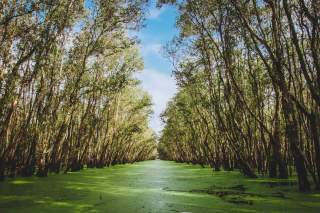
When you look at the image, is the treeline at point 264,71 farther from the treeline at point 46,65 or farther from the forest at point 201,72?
the treeline at point 46,65

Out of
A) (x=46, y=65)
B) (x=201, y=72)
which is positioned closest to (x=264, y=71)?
(x=201, y=72)

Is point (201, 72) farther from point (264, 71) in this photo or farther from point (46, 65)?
point (46, 65)

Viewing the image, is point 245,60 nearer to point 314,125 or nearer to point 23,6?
point 314,125

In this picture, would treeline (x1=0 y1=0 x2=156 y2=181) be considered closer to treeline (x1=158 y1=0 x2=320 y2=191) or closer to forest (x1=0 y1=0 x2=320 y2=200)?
forest (x1=0 y1=0 x2=320 y2=200)

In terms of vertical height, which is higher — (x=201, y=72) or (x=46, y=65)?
(x=201, y=72)

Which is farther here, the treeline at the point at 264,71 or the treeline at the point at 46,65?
the treeline at the point at 46,65

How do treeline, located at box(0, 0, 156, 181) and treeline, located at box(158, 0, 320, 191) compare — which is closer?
treeline, located at box(158, 0, 320, 191)

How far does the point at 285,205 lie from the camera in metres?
3.33

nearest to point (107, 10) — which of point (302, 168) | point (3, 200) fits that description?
point (3, 200)

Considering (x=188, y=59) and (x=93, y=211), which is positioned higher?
(x=188, y=59)

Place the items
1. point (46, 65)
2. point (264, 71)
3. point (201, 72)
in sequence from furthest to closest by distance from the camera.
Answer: point (201, 72) < point (264, 71) < point (46, 65)

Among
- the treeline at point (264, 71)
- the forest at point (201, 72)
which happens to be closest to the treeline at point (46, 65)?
the forest at point (201, 72)

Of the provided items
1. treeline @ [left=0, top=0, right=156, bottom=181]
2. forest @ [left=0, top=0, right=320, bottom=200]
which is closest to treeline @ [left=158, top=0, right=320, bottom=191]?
forest @ [left=0, top=0, right=320, bottom=200]

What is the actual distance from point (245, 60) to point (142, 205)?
8.46 meters
